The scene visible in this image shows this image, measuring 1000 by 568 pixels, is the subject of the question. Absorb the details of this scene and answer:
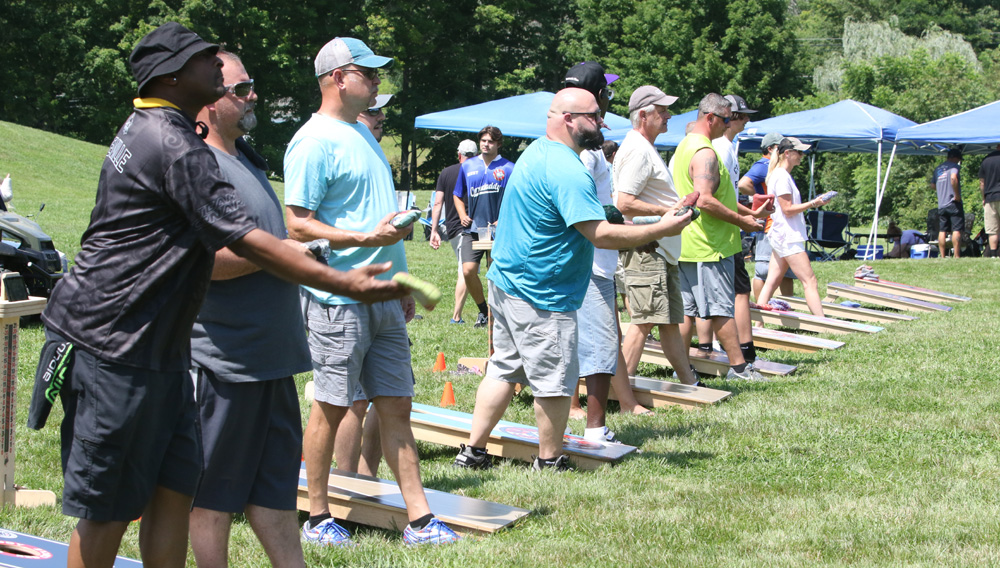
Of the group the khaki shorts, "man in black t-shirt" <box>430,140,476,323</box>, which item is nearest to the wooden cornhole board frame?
"man in black t-shirt" <box>430,140,476,323</box>

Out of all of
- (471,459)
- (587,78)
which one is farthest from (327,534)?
(587,78)

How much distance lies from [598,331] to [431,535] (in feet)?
7.04

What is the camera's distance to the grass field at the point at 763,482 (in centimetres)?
380

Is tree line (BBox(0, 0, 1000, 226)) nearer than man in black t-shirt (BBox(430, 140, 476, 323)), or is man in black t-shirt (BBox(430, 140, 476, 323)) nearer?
man in black t-shirt (BBox(430, 140, 476, 323))

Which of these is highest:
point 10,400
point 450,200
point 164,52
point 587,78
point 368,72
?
point 587,78

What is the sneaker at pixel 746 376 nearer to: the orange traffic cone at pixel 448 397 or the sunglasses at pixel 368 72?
the orange traffic cone at pixel 448 397

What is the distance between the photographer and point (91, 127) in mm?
44500

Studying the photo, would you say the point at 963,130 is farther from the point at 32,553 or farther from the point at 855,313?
the point at 32,553

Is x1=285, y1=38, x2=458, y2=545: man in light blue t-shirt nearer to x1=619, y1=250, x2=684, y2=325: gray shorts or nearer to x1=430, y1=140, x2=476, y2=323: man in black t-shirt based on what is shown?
x1=619, y1=250, x2=684, y2=325: gray shorts

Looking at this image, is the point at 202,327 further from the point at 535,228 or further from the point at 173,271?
the point at 535,228

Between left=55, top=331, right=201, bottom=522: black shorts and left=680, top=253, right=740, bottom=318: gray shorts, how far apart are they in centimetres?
518

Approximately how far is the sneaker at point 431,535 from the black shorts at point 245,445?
81 centimetres

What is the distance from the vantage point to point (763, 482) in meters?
4.84

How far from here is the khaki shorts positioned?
17.5 metres
